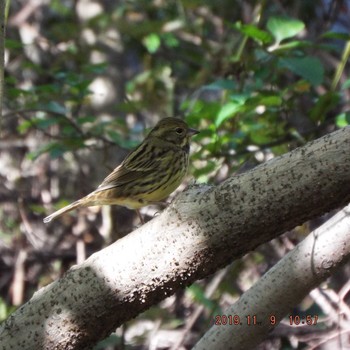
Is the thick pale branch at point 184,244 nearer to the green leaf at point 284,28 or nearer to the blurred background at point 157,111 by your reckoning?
the blurred background at point 157,111

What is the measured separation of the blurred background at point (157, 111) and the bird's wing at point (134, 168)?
176 millimetres

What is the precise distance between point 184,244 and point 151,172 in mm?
2224

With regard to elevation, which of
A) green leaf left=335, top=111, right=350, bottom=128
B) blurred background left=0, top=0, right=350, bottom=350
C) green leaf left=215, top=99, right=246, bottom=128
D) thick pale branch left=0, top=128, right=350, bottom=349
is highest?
thick pale branch left=0, top=128, right=350, bottom=349

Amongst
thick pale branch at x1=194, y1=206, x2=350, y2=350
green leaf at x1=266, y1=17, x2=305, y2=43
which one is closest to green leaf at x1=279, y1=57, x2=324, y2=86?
green leaf at x1=266, y1=17, x2=305, y2=43

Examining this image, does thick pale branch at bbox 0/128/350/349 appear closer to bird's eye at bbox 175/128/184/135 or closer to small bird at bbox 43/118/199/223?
small bird at bbox 43/118/199/223

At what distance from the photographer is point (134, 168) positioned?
4.46 metres

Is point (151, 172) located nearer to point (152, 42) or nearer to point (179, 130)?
point (179, 130)

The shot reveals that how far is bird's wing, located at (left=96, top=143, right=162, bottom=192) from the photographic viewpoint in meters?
4.34

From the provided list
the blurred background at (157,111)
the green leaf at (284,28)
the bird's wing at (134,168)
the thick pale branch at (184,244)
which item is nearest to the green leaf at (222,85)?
the blurred background at (157,111)

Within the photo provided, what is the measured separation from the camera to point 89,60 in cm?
670

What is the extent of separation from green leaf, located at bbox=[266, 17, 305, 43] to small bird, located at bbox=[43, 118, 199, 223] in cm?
73

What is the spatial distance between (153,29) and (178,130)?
5.81 ft

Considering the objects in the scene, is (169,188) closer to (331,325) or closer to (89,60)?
(331,325)

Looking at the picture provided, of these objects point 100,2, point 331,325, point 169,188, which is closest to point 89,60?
point 100,2
